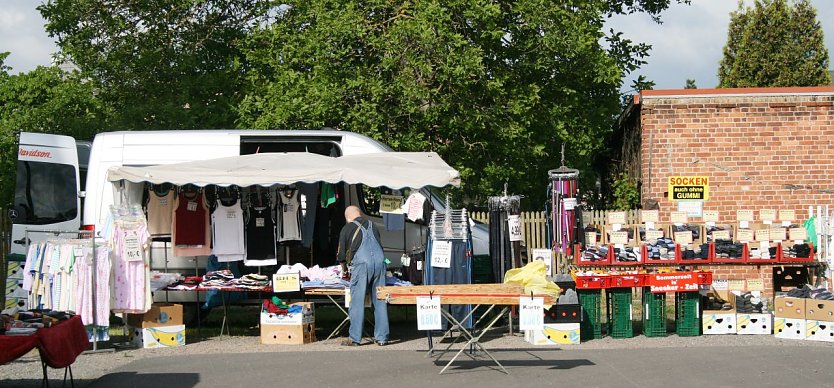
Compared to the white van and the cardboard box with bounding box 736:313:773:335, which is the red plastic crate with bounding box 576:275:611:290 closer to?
the cardboard box with bounding box 736:313:773:335

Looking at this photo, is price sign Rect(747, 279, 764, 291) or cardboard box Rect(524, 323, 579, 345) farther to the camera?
price sign Rect(747, 279, 764, 291)

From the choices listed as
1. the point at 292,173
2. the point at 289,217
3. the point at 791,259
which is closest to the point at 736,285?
the point at 791,259

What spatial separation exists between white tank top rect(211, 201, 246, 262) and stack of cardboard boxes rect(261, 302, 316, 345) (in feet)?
4.84

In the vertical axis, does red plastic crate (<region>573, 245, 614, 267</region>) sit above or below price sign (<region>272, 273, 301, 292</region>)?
above

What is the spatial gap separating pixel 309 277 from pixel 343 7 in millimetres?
7707

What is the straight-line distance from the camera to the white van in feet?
46.8

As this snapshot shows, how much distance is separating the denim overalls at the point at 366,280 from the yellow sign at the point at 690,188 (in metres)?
6.95

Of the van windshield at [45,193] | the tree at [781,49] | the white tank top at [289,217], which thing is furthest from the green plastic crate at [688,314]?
the tree at [781,49]

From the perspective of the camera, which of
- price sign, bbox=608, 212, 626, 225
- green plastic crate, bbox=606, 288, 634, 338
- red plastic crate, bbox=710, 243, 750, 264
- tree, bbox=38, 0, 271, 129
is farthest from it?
tree, bbox=38, 0, 271, 129

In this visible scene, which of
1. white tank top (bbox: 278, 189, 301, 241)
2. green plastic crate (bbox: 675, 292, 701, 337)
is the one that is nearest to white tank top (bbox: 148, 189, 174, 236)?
white tank top (bbox: 278, 189, 301, 241)

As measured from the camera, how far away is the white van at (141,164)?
14.3 m

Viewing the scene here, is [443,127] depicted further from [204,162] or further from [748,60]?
[748,60]

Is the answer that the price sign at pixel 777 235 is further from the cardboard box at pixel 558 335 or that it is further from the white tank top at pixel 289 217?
the white tank top at pixel 289 217

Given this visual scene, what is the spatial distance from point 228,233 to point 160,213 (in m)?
1.05
